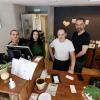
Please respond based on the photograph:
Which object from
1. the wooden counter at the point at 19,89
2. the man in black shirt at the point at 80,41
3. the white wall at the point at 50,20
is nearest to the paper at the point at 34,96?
the wooden counter at the point at 19,89

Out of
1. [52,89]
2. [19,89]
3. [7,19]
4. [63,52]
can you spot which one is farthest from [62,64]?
[7,19]

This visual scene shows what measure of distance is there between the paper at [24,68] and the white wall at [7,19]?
82.7 inches

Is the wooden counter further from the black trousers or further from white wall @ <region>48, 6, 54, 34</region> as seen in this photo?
white wall @ <region>48, 6, 54, 34</region>

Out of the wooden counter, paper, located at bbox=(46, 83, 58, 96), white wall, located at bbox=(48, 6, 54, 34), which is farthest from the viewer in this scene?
white wall, located at bbox=(48, 6, 54, 34)

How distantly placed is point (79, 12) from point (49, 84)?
3046mm

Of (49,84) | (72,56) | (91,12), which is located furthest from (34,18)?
(49,84)

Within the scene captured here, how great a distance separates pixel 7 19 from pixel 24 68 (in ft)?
8.41

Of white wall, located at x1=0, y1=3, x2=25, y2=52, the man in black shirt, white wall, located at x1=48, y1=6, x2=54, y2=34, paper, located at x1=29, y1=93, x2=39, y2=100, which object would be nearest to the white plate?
paper, located at x1=29, y1=93, x2=39, y2=100

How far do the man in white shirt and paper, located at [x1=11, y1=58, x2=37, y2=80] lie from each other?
0.91 m

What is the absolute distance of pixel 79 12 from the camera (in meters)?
4.14

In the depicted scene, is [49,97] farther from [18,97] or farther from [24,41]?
[24,41]

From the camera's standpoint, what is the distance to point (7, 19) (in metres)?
3.65

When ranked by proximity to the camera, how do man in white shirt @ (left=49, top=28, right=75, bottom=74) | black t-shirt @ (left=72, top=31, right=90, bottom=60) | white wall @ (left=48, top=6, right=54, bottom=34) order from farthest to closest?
white wall @ (left=48, top=6, right=54, bottom=34) → black t-shirt @ (left=72, top=31, right=90, bottom=60) → man in white shirt @ (left=49, top=28, right=75, bottom=74)

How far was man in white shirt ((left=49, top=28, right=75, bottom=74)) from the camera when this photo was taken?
88.5 inches
